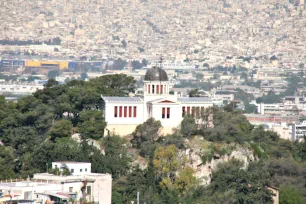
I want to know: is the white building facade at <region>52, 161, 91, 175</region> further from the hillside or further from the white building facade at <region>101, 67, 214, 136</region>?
the white building facade at <region>101, 67, 214, 136</region>

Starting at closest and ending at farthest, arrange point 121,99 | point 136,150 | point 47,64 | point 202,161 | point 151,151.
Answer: point 151,151 → point 202,161 → point 136,150 → point 121,99 → point 47,64

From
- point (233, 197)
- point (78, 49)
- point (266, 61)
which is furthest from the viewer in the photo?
point (78, 49)

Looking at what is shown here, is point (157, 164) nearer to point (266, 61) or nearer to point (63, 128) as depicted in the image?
point (63, 128)

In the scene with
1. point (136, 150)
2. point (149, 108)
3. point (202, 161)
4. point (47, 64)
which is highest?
point (149, 108)

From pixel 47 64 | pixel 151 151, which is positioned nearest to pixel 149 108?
pixel 151 151

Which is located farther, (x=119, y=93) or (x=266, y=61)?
(x=266, y=61)

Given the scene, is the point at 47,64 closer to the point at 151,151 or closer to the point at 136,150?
the point at 136,150

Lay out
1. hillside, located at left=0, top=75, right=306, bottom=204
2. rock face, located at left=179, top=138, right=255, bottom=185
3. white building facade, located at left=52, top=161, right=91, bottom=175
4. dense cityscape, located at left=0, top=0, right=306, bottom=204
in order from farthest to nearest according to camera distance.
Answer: rock face, located at left=179, top=138, right=255, bottom=185
hillside, located at left=0, top=75, right=306, bottom=204
dense cityscape, located at left=0, top=0, right=306, bottom=204
white building facade, located at left=52, top=161, right=91, bottom=175

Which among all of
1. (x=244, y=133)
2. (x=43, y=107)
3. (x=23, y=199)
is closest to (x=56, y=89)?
(x=43, y=107)

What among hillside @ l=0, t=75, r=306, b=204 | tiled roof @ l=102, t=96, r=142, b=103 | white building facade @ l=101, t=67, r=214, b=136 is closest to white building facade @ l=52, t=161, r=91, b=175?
hillside @ l=0, t=75, r=306, b=204
